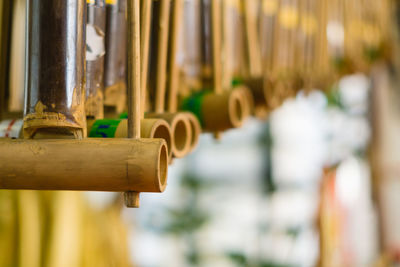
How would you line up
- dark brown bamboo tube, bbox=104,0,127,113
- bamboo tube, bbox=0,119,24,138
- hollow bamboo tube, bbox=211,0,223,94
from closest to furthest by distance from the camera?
bamboo tube, bbox=0,119,24,138, dark brown bamboo tube, bbox=104,0,127,113, hollow bamboo tube, bbox=211,0,223,94

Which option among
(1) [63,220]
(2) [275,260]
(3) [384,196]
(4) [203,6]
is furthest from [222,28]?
(3) [384,196]

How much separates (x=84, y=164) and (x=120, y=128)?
101 mm

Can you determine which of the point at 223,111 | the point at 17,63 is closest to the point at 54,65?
the point at 17,63

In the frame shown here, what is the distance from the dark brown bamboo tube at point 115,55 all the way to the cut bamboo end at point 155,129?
0.16 m

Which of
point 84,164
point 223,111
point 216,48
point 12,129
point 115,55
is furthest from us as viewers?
point 216,48

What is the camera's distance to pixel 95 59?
2.29 feet

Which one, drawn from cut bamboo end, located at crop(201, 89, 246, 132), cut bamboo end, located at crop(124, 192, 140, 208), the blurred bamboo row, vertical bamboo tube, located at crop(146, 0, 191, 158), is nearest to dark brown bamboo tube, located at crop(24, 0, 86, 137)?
the blurred bamboo row

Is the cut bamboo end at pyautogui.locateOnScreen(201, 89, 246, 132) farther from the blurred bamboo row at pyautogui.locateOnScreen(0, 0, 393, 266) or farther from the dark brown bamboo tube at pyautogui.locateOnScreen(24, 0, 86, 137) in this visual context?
the dark brown bamboo tube at pyautogui.locateOnScreen(24, 0, 86, 137)

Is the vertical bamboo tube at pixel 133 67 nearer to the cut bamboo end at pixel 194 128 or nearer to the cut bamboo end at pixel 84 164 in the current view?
the cut bamboo end at pixel 84 164

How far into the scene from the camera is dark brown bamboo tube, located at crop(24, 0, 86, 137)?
1.92 feet

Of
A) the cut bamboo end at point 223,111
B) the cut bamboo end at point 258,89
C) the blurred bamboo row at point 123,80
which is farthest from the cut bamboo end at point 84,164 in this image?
the cut bamboo end at point 258,89

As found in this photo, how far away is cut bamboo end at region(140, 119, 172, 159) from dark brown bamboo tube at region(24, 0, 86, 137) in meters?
0.09

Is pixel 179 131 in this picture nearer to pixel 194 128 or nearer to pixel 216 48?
pixel 194 128

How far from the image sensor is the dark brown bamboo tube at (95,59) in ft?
2.27
